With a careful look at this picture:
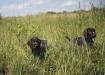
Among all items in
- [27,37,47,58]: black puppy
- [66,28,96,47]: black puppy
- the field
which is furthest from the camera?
[66,28,96,47]: black puppy

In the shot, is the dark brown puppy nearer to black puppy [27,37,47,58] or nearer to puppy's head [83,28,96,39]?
puppy's head [83,28,96,39]

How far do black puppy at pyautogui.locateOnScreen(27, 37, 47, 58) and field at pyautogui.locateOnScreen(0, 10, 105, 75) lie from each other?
10cm

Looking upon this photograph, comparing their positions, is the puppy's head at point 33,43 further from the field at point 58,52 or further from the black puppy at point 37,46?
the field at point 58,52

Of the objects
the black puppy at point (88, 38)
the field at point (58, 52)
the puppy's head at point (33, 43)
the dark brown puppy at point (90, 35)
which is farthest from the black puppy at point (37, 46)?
the dark brown puppy at point (90, 35)

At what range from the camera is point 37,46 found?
6.58 metres

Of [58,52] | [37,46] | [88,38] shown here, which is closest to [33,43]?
[37,46]

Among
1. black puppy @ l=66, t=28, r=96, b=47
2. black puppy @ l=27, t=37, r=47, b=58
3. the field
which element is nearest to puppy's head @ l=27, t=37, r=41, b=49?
black puppy @ l=27, t=37, r=47, b=58

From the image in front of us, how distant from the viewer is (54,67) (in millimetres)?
6109

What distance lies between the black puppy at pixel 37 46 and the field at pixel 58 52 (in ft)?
0.33

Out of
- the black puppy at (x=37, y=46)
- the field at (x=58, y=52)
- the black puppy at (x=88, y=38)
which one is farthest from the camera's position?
the black puppy at (x=88, y=38)

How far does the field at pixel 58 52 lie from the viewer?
227 inches

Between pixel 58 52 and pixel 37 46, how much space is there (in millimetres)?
401

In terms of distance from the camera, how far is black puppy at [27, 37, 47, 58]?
255 inches

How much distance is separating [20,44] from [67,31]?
3.20 feet
